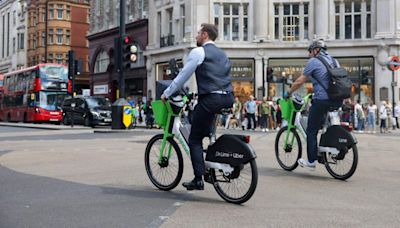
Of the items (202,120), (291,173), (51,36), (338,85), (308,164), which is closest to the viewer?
(202,120)

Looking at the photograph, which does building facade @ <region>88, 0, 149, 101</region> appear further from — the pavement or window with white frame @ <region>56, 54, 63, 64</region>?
the pavement

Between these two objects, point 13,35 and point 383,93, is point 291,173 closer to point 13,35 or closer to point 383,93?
point 383,93

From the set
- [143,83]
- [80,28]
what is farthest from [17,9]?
[143,83]

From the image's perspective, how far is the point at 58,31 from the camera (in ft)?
207

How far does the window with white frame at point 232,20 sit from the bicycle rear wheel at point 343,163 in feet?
98.3

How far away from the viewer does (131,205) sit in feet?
17.4

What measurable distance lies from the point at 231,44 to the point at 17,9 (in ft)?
158

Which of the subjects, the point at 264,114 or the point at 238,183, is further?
the point at 264,114

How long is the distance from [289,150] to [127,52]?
36.9 ft

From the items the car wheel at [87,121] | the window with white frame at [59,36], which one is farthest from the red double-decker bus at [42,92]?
the window with white frame at [59,36]

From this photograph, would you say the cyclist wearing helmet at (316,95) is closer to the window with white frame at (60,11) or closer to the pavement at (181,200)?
the pavement at (181,200)

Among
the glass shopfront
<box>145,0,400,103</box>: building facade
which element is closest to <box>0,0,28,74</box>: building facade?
<box>145,0,400,103</box>: building facade

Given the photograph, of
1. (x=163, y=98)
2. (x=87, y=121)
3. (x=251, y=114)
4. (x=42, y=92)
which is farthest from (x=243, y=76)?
(x=163, y=98)

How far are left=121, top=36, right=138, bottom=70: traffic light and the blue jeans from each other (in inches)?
461
